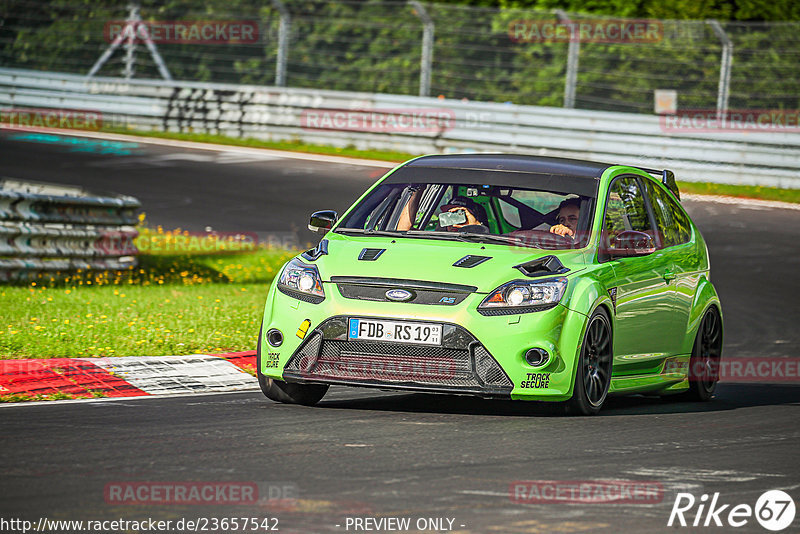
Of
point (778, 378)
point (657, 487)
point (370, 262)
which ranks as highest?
point (370, 262)

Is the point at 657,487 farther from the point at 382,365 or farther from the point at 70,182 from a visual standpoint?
the point at 70,182

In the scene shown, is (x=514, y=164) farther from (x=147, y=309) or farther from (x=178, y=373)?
(x=147, y=309)

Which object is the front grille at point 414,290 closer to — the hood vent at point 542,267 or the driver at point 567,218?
the hood vent at point 542,267

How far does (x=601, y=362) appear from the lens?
8.77m

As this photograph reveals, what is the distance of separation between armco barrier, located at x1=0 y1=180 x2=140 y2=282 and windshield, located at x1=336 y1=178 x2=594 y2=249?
228 inches

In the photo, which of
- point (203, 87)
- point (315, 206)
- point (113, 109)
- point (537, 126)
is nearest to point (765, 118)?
point (537, 126)

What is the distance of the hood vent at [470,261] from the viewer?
841 centimetres

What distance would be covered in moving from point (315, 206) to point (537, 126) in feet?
17.5

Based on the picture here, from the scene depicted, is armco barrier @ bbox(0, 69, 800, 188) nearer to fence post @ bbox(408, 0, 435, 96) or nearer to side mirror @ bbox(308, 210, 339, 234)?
fence post @ bbox(408, 0, 435, 96)

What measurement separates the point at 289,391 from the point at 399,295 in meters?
1.09

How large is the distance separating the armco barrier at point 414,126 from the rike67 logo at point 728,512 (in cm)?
1620

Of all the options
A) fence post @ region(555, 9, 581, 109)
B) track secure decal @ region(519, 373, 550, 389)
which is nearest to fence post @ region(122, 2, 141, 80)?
fence post @ region(555, 9, 581, 109)
